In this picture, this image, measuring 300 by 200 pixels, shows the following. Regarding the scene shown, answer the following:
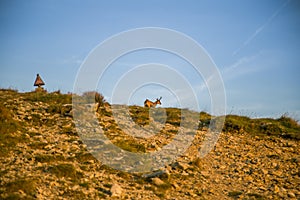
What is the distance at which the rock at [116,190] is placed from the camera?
948 cm

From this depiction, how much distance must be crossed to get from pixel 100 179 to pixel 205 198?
12.2 feet

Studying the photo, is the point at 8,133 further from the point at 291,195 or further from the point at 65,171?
the point at 291,195

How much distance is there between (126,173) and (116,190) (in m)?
1.58

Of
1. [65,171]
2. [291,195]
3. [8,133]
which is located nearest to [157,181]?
[65,171]

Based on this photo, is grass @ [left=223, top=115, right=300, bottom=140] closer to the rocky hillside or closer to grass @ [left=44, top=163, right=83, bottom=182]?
the rocky hillside

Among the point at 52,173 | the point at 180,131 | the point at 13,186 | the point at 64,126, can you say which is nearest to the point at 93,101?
the point at 64,126

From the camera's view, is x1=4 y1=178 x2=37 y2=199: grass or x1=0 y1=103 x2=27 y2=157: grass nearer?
x1=4 y1=178 x2=37 y2=199: grass

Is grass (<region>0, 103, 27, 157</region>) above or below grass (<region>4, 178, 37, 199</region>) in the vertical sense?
above

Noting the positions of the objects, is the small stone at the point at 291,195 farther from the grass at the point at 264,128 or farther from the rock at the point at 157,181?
the grass at the point at 264,128

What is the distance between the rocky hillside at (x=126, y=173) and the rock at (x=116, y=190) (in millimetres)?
33

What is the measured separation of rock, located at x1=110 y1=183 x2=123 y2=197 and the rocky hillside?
1.3 inches

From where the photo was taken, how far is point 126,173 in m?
11.2

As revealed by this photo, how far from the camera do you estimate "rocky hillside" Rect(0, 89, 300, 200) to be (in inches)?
383

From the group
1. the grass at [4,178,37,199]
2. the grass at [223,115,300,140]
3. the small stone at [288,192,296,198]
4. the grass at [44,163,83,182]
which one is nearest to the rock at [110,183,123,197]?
the grass at [44,163,83,182]
